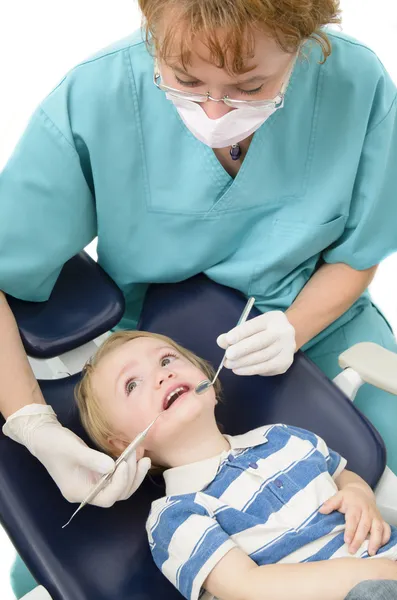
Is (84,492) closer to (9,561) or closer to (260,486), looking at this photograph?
(260,486)

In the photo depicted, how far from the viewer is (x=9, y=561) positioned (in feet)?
7.25

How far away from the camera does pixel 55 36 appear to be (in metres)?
3.78

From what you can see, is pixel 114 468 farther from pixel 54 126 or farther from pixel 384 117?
pixel 384 117

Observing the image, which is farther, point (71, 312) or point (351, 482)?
point (71, 312)

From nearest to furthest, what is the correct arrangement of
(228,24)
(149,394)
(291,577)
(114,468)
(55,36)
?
(228,24) < (291,577) < (114,468) < (149,394) < (55,36)

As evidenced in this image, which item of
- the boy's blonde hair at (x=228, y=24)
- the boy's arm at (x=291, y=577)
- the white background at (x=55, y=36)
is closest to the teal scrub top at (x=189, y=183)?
the boy's blonde hair at (x=228, y=24)

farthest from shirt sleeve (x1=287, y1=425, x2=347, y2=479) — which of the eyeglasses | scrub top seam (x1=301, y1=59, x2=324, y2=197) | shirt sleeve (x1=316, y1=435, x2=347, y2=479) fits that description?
the eyeglasses

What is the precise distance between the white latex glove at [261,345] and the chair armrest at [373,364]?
0.13m

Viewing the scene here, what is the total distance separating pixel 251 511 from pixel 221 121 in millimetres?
695

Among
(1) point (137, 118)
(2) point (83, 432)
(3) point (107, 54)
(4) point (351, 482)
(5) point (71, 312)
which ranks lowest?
(4) point (351, 482)

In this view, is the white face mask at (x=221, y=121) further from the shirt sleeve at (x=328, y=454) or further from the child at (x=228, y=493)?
the shirt sleeve at (x=328, y=454)

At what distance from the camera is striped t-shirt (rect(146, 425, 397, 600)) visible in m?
1.42

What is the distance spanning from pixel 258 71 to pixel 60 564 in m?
0.92

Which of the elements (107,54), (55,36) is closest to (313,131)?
(107,54)
